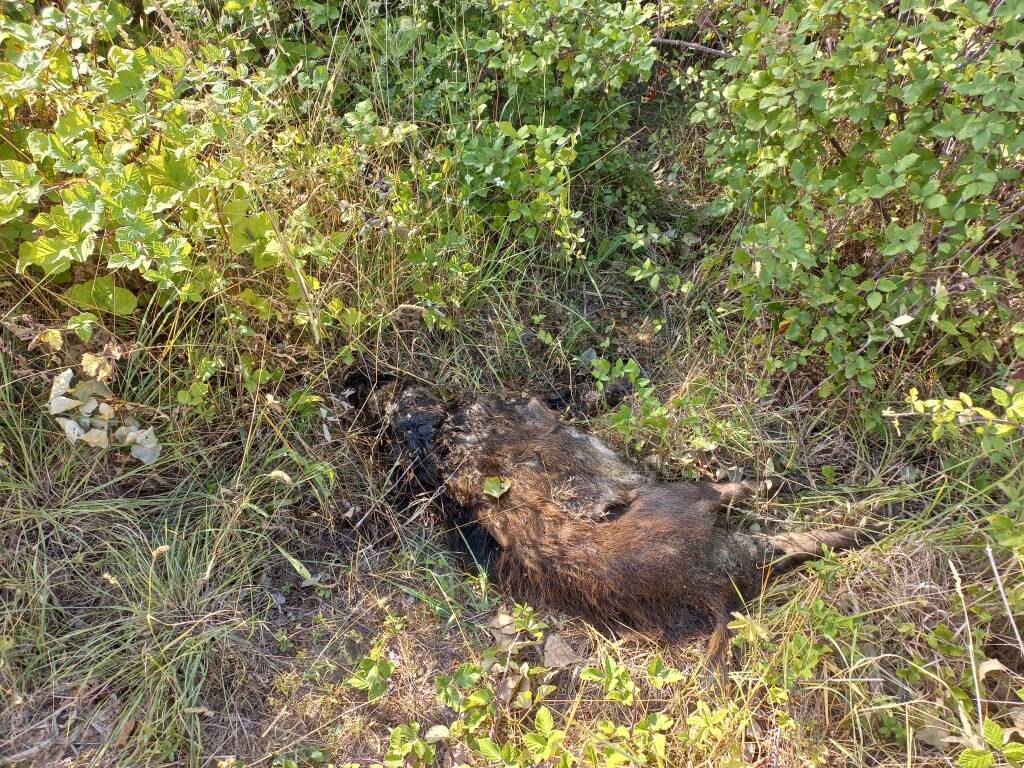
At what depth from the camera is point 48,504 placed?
2.61 metres

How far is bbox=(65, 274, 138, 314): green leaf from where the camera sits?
2537 millimetres

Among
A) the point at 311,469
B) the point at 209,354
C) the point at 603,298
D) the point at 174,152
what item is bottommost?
the point at 311,469

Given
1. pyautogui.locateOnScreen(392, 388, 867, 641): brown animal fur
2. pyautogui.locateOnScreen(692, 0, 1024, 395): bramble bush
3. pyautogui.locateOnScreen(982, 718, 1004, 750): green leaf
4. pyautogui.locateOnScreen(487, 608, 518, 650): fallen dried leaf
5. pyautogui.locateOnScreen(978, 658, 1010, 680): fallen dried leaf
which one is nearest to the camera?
pyautogui.locateOnScreen(982, 718, 1004, 750): green leaf

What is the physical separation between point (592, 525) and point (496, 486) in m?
0.40

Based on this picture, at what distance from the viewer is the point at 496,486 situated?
2.62m

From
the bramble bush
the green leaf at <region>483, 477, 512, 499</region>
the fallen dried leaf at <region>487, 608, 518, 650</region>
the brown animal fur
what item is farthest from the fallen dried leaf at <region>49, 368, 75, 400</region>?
the bramble bush

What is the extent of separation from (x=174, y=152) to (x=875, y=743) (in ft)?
10.6

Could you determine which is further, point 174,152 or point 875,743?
point 174,152

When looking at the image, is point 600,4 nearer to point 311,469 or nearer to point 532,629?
point 311,469

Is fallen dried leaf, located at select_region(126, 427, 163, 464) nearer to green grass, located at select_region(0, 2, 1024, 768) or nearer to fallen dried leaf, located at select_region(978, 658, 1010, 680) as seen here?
green grass, located at select_region(0, 2, 1024, 768)

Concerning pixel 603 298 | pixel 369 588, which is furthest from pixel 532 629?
pixel 603 298

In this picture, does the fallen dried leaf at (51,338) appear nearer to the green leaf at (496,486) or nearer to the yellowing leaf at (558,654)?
the green leaf at (496,486)

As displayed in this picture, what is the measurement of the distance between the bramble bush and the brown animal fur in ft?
2.41

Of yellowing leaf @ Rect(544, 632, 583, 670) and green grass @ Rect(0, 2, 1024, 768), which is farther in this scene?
yellowing leaf @ Rect(544, 632, 583, 670)
